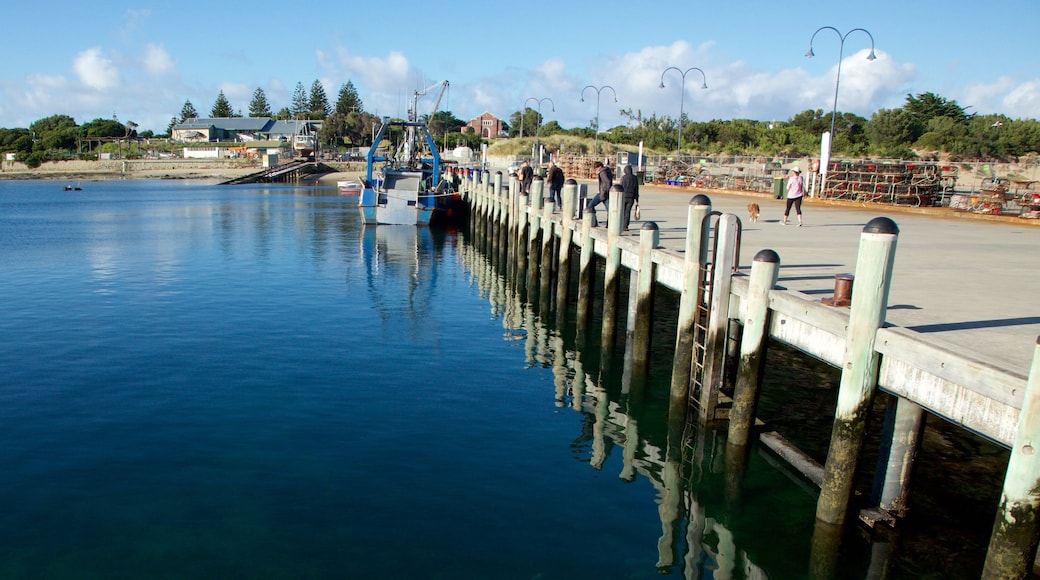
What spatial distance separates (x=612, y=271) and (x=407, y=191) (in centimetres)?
2600

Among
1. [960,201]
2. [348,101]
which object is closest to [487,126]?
[348,101]

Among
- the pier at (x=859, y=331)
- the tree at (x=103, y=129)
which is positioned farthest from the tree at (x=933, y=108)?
the tree at (x=103, y=129)

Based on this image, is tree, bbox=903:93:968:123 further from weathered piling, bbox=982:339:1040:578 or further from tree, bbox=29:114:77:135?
tree, bbox=29:114:77:135

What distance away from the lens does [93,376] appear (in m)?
12.4

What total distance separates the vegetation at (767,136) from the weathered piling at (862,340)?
125 ft

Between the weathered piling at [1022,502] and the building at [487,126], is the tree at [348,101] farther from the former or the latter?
the weathered piling at [1022,502]

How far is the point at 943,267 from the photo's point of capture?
12070 mm

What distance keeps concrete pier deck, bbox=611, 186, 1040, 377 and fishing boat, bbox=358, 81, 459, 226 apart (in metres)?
15.7

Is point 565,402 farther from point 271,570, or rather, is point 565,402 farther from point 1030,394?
point 1030,394

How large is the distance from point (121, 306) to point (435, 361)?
922cm

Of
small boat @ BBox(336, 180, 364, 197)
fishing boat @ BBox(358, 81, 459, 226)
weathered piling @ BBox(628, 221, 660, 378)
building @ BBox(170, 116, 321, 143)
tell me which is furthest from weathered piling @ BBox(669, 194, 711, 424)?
building @ BBox(170, 116, 321, 143)

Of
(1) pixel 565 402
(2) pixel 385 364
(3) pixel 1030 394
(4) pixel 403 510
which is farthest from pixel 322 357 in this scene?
(3) pixel 1030 394

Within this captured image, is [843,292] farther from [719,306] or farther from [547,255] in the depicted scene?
[547,255]

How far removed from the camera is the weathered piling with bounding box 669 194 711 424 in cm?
990
